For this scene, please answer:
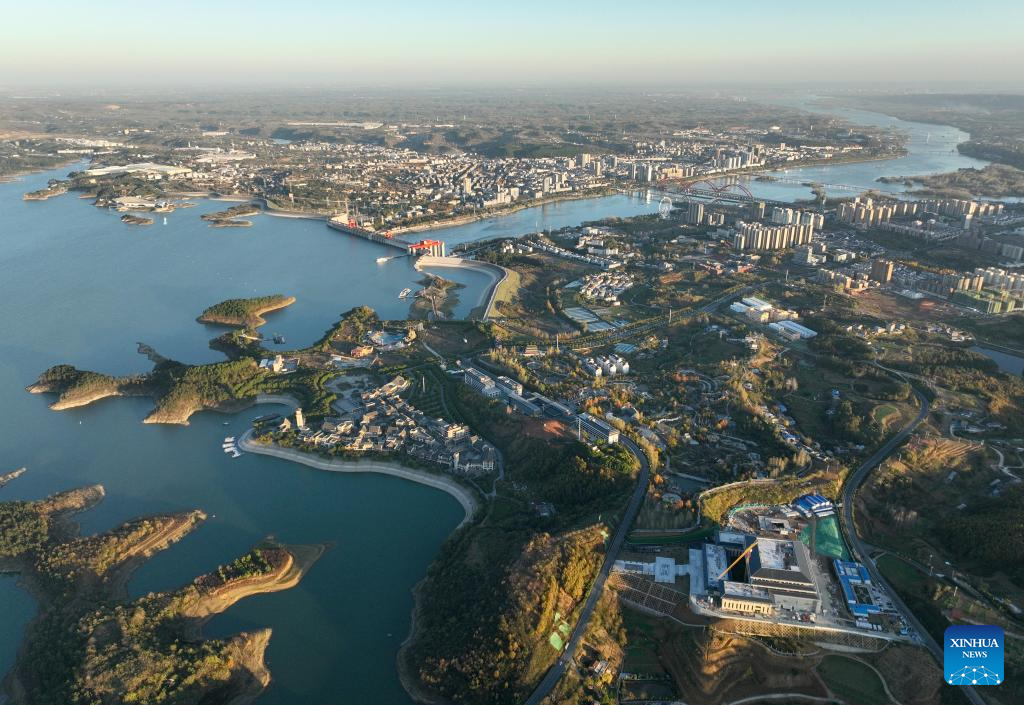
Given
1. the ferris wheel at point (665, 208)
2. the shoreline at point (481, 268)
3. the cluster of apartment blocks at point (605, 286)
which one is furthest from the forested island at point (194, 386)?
the ferris wheel at point (665, 208)

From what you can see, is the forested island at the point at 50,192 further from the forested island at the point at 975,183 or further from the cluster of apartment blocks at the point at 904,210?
the forested island at the point at 975,183

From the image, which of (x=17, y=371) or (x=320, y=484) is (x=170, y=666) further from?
(x=17, y=371)

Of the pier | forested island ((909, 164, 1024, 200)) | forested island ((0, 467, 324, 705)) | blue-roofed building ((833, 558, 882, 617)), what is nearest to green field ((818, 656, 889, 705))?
blue-roofed building ((833, 558, 882, 617))

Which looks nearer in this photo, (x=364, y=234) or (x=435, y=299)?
(x=435, y=299)

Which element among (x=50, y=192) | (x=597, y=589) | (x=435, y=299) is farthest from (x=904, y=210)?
(x=50, y=192)

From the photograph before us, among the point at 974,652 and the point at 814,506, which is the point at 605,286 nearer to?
the point at 814,506

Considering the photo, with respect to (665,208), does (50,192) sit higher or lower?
higher

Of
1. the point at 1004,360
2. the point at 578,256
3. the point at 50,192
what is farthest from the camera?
the point at 50,192
